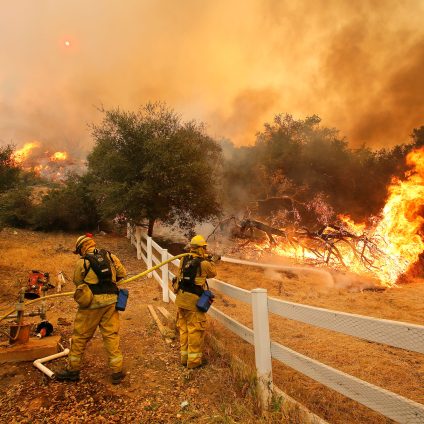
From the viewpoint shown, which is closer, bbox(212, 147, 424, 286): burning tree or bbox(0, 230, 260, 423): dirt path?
bbox(0, 230, 260, 423): dirt path

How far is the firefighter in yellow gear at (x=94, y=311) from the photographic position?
438 cm

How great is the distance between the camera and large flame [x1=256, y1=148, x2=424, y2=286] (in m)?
13.7

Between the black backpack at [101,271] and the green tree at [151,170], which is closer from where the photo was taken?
the black backpack at [101,271]

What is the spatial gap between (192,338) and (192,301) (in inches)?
21.0

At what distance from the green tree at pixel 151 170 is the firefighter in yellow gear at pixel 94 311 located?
364 inches

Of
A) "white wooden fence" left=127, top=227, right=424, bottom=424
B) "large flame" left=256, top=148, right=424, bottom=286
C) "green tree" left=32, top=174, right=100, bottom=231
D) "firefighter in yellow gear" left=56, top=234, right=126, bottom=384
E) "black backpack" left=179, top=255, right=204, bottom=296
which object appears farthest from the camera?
"green tree" left=32, top=174, right=100, bottom=231

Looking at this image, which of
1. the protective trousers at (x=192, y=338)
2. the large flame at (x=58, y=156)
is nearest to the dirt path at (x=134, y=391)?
the protective trousers at (x=192, y=338)

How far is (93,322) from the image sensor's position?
14.9 ft

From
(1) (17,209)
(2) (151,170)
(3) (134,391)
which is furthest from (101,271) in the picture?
(1) (17,209)

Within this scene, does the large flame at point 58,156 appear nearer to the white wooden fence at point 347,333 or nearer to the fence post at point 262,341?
the white wooden fence at point 347,333

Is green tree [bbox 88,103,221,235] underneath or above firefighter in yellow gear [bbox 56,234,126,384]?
above

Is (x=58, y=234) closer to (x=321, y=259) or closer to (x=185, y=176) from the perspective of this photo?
(x=185, y=176)

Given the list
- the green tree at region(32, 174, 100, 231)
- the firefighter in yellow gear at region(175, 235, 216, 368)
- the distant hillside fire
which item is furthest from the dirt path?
the distant hillside fire

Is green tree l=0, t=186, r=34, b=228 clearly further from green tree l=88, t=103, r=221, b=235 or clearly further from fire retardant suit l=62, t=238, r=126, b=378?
fire retardant suit l=62, t=238, r=126, b=378
